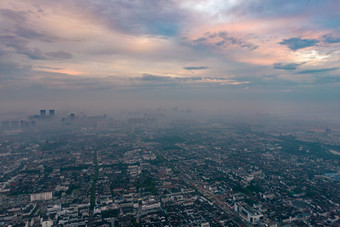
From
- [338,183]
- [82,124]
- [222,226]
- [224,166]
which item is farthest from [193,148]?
[82,124]

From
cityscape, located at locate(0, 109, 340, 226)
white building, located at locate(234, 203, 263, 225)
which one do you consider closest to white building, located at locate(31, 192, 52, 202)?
cityscape, located at locate(0, 109, 340, 226)

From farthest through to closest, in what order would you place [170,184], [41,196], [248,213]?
[170,184]
[41,196]
[248,213]

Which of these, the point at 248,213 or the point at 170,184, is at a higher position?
the point at 248,213

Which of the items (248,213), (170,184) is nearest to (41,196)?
(170,184)

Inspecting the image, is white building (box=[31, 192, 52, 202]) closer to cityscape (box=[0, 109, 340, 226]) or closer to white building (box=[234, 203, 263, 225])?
cityscape (box=[0, 109, 340, 226])

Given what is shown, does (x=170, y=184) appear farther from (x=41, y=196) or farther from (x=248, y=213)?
(x=41, y=196)

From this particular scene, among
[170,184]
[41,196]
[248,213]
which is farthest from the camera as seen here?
[170,184]

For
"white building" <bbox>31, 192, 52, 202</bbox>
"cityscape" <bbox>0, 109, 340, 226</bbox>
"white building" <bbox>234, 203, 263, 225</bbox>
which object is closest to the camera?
"white building" <bbox>234, 203, 263, 225</bbox>

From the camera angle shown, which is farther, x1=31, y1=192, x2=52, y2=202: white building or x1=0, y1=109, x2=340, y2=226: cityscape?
x1=31, y1=192, x2=52, y2=202: white building

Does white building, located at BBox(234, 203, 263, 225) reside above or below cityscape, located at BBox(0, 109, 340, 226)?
above
